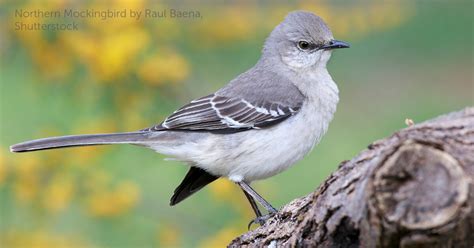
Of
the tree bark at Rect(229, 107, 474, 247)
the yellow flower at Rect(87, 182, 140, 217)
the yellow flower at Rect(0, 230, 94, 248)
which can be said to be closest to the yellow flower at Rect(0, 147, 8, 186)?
the yellow flower at Rect(0, 230, 94, 248)

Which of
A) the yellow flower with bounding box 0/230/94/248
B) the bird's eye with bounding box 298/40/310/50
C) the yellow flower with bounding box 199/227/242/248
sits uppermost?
the bird's eye with bounding box 298/40/310/50

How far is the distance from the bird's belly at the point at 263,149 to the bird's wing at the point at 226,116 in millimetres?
63

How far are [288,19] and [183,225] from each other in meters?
2.11

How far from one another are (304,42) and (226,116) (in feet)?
2.90

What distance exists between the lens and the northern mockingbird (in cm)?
509

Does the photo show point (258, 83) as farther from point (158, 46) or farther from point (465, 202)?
point (465, 202)

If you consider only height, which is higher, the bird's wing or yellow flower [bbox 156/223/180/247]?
the bird's wing

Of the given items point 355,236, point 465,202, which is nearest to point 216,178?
point 355,236

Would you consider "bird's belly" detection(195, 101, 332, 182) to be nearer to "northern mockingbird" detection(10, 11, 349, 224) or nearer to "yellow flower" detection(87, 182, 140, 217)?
"northern mockingbird" detection(10, 11, 349, 224)

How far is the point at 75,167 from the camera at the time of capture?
5.81 metres

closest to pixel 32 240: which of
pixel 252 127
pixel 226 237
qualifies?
pixel 226 237

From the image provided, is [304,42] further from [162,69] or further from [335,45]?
[162,69]

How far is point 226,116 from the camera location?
17.4 feet

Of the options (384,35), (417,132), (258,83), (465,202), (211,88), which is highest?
(384,35)
